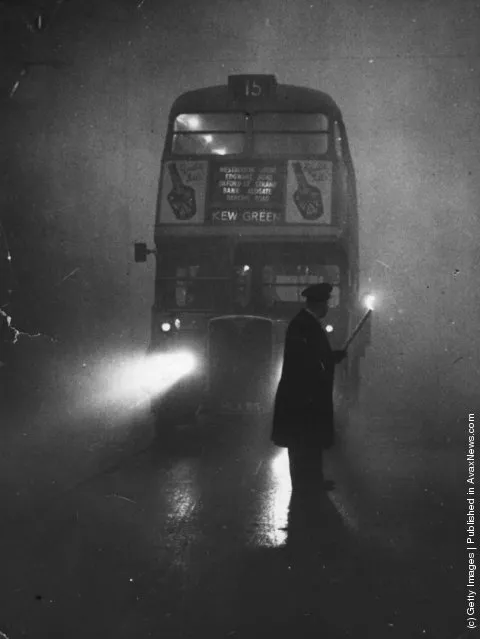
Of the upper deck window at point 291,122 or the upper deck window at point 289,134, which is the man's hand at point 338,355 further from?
the upper deck window at point 291,122

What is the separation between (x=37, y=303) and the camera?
23.0 m

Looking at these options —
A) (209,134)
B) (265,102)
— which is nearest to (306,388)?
(209,134)

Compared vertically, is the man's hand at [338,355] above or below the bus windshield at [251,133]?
below

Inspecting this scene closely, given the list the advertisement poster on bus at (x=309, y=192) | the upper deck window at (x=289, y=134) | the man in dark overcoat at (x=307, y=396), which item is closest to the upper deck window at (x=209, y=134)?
the upper deck window at (x=289, y=134)

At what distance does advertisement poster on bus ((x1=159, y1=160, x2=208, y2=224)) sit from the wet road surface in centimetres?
433

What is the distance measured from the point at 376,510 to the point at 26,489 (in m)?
3.07

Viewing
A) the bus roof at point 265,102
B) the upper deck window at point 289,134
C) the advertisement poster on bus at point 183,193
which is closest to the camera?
the advertisement poster on bus at point 183,193

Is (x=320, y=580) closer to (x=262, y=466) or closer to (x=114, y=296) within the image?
(x=262, y=466)

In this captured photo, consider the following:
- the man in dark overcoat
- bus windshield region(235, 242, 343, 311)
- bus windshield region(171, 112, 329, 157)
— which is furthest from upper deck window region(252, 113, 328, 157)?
the man in dark overcoat

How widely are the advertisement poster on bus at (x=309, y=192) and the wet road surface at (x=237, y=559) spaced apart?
165 inches

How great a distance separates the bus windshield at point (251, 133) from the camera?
1130 cm

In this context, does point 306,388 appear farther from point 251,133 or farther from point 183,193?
point 251,133

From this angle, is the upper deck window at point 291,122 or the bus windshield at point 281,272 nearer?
the bus windshield at point 281,272

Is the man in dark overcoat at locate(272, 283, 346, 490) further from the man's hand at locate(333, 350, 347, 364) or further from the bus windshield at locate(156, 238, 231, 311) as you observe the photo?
the bus windshield at locate(156, 238, 231, 311)
